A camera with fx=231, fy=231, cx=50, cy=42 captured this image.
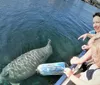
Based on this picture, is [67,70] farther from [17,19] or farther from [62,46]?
[17,19]

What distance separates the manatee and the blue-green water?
243 mm

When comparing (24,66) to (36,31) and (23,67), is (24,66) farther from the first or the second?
(36,31)

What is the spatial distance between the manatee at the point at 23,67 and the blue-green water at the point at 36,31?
243 millimetres

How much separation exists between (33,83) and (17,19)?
5915 mm

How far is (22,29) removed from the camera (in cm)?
1159

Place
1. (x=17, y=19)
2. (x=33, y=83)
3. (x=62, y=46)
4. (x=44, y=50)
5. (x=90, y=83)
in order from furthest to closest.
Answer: (x=17, y=19) → (x=62, y=46) → (x=44, y=50) → (x=33, y=83) → (x=90, y=83)

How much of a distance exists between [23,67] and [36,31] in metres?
4.03

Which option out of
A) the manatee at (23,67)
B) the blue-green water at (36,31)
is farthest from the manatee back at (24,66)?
the blue-green water at (36,31)

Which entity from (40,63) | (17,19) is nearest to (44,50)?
(40,63)

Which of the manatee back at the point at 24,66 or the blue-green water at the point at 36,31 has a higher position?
the manatee back at the point at 24,66

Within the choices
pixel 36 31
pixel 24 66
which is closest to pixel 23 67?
pixel 24 66

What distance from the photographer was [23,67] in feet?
25.8

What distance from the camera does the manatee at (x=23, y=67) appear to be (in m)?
7.43

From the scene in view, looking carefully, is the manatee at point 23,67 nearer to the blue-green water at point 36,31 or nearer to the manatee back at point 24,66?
the manatee back at point 24,66
